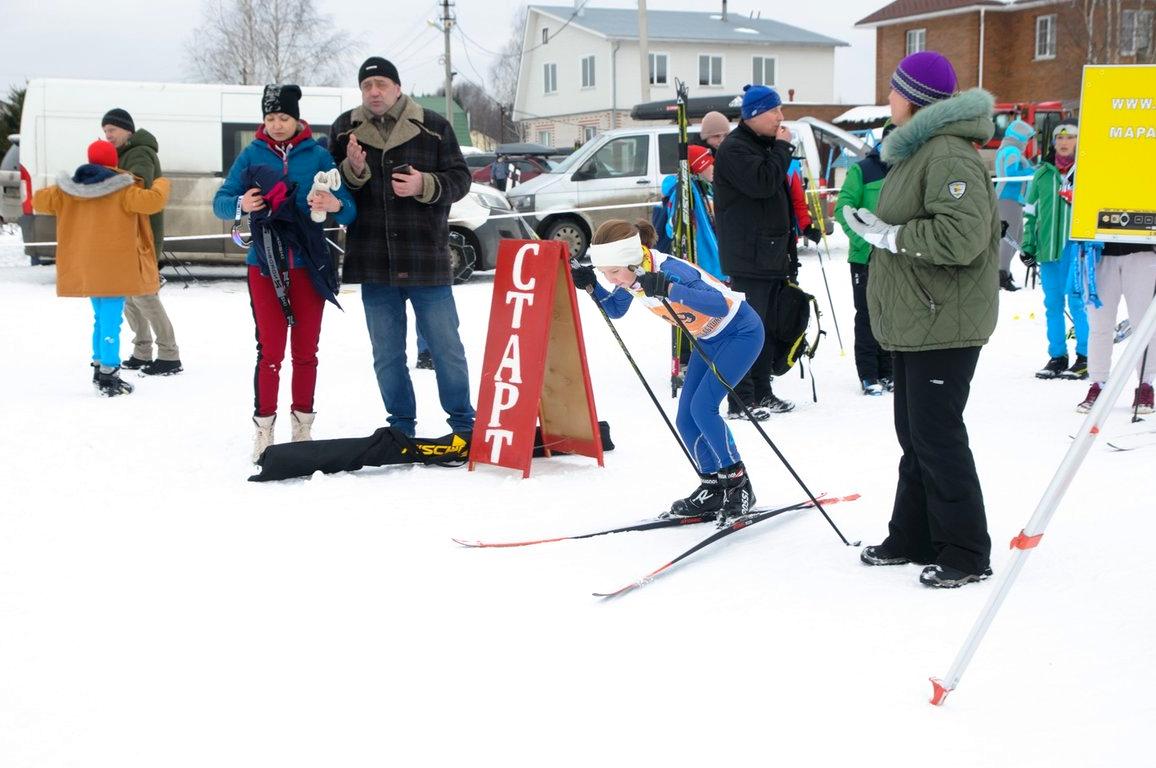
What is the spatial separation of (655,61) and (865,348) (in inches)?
1793

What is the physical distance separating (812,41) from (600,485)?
5037 cm

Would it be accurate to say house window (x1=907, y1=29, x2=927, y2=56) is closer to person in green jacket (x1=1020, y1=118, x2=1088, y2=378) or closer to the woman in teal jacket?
person in green jacket (x1=1020, y1=118, x2=1088, y2=378)

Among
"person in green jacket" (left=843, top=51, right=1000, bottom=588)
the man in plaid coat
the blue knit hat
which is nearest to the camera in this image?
"person in green jacket" (left=843, top=51, right=1000, bottom=588)

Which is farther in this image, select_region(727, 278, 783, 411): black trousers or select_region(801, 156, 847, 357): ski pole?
select_region(801, 156, 847, 357): ski pole

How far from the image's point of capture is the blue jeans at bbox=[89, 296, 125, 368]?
7.73m

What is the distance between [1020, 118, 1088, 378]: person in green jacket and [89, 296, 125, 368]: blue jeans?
6307 mm

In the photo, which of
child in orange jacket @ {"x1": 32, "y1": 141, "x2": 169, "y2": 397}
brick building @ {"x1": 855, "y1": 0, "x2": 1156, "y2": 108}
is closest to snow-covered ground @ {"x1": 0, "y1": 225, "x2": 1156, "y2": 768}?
child in orange jacket @ {"x1": 32, "y1": 141, "x2": 169, "y2": 397}

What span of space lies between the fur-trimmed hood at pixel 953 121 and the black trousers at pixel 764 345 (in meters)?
2.99

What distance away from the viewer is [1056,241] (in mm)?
7578

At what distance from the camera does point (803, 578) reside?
4066mm

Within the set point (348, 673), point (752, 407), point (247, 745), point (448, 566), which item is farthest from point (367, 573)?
point (752, 407)

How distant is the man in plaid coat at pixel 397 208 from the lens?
18.5 ft

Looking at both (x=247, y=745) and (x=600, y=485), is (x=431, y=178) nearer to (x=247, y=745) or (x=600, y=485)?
(x=600, y=485)

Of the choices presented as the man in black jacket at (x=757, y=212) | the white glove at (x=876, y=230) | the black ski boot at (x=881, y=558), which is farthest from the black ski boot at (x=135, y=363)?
the white glove at (x=876, y=230)
